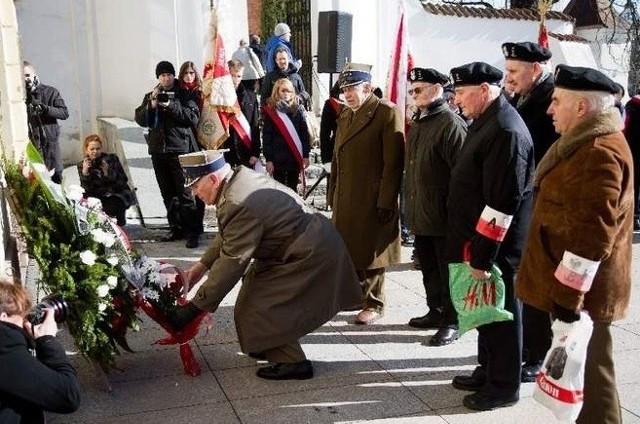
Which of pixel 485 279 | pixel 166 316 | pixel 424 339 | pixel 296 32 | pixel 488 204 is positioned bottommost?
pixel 424 339

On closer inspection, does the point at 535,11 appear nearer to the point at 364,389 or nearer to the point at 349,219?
the point at 349,219

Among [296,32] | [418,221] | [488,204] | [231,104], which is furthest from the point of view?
[296,32]

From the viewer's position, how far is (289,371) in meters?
4.33

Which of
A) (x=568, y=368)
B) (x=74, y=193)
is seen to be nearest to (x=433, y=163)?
(x=568, y=368)

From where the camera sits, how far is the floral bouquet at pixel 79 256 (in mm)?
3863

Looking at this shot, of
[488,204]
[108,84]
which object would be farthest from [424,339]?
[108,84]

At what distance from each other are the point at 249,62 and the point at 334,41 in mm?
1344

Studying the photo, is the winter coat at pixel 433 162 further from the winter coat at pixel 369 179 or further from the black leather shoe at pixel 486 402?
the black leather shoe at pixel 486 402

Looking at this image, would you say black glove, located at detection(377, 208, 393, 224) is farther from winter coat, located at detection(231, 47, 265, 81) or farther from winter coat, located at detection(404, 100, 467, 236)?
winter coat, located at detection(231, 47, 265, 81)

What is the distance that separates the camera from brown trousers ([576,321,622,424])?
10.4 ft

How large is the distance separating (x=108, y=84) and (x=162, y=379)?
767 cm

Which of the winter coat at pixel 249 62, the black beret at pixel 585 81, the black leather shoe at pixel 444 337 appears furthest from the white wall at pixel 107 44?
the black beret at pixel 585 81

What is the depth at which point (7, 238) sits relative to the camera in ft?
16.7

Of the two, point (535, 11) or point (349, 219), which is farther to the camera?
point (535, 11)
